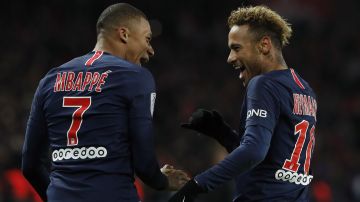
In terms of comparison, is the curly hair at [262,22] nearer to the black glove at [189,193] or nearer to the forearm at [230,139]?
the forearm at [230,139]

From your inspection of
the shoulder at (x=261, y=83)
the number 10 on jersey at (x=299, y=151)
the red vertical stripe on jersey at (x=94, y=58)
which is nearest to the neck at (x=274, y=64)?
the shoulder at (x=261, y=83)

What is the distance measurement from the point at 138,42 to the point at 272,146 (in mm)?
971

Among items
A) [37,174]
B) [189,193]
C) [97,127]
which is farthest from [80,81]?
[189,193]

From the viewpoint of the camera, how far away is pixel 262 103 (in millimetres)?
4145

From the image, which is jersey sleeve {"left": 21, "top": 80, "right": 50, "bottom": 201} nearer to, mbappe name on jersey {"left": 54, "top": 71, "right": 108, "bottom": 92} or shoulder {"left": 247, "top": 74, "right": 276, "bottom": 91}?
mbappe name on jersey {"left": 54, "top": 71, "right": 108, "bottom": 92}

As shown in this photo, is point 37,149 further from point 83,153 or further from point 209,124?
point 209,124

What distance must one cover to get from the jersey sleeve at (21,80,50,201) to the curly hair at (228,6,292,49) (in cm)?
126

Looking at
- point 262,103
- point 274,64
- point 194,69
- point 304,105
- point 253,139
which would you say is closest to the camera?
point 253,139

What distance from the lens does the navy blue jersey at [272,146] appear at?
4.04 meters

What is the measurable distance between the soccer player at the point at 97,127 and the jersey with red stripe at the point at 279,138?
0.54 metres

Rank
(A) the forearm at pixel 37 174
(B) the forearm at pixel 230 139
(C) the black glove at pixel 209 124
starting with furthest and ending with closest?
(B) the forearm at pixel 230 139 → (C) the black glove at pixel 209 124 → (A) the forearm at pixel 37 174

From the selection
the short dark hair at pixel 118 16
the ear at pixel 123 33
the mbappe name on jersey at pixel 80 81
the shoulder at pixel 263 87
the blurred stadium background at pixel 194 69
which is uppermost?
the short dark hair at pixel 118 16

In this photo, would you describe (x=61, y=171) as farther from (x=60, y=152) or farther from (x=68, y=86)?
(x=68, y=86)

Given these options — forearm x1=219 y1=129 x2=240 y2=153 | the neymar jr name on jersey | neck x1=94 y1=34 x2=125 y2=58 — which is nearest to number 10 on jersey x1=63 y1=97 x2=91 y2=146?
neck x1=94 y1=34 x2=125 y2=58
